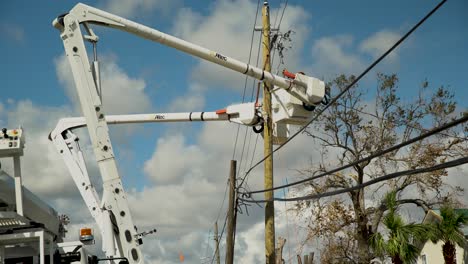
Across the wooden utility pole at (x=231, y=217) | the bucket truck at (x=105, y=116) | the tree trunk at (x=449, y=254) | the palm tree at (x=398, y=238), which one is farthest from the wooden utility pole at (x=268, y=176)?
the tree trunk at (x=449, y=254)

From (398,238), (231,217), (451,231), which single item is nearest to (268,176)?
(231,217)

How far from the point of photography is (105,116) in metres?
13.1

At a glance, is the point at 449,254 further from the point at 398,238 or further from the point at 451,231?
the point at 398,238

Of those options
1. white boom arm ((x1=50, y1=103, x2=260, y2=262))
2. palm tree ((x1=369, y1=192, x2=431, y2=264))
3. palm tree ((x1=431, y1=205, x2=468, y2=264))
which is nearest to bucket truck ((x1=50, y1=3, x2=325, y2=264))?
white boom arm ((x1=50, y1=103, x2=260, y2=262))

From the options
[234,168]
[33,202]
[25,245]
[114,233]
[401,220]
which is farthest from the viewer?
[401,220]

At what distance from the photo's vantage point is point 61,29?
12742 millimetres

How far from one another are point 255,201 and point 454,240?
1289 cm

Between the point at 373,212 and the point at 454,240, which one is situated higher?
the point at 373,212

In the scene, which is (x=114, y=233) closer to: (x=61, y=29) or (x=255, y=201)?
(x=61, y=29)

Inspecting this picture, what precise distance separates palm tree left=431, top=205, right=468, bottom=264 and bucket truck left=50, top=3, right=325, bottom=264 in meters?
12.7

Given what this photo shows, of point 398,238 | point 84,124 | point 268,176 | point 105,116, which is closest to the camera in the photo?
point 105,116

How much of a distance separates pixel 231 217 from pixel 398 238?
10.3 meters

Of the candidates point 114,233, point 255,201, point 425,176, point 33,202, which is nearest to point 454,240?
point 425,176

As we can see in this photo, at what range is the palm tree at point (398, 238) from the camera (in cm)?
2673
